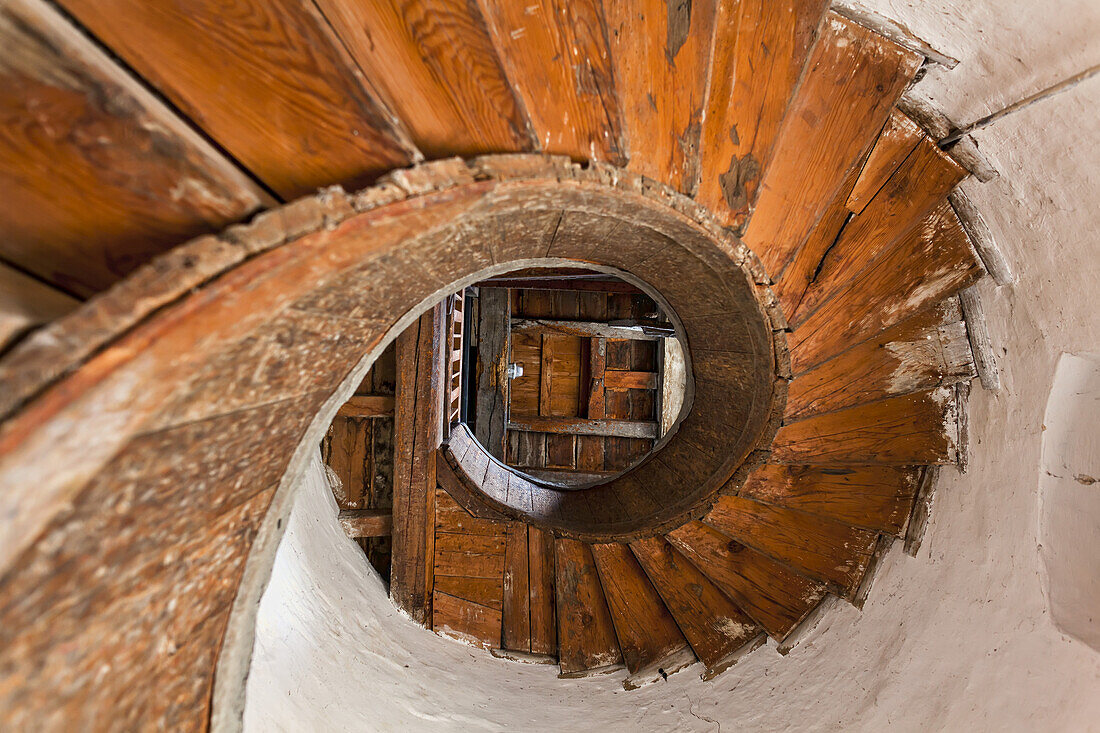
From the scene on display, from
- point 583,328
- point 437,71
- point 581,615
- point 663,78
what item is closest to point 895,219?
point 663,78

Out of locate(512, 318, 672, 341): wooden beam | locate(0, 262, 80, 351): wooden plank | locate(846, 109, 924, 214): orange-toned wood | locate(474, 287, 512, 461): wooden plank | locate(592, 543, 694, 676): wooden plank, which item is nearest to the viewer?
locate(0, 262, 80, 351): wooden plank

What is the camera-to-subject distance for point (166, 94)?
734 millimetres

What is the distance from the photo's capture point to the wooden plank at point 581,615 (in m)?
2.17

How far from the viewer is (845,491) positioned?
1.71 m

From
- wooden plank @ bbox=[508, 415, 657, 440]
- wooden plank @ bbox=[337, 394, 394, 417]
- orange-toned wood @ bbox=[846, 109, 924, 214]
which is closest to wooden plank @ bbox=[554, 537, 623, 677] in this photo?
wooden plank @ bbox=[337, 394, 394, 417]

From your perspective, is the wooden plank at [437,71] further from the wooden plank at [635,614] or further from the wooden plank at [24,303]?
the wooden plank at [635,614]

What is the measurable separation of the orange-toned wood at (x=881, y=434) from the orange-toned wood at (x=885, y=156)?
57 centimetres

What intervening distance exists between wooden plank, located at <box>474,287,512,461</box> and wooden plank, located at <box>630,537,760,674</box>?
320 cm

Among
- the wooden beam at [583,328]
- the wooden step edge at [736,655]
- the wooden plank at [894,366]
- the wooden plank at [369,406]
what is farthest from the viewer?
the wooden beam at [583,328]

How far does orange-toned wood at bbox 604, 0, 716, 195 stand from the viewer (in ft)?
3.32

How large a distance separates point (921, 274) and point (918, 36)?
54cm

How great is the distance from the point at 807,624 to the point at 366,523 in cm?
165

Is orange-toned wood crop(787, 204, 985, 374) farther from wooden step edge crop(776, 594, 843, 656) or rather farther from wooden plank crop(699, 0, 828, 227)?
wooden step edge crop(776, 594, 843, 656)

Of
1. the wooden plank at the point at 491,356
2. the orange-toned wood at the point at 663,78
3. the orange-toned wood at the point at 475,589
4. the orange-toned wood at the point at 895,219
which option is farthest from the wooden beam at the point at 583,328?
the orange-toned wood at the point at 663,78
